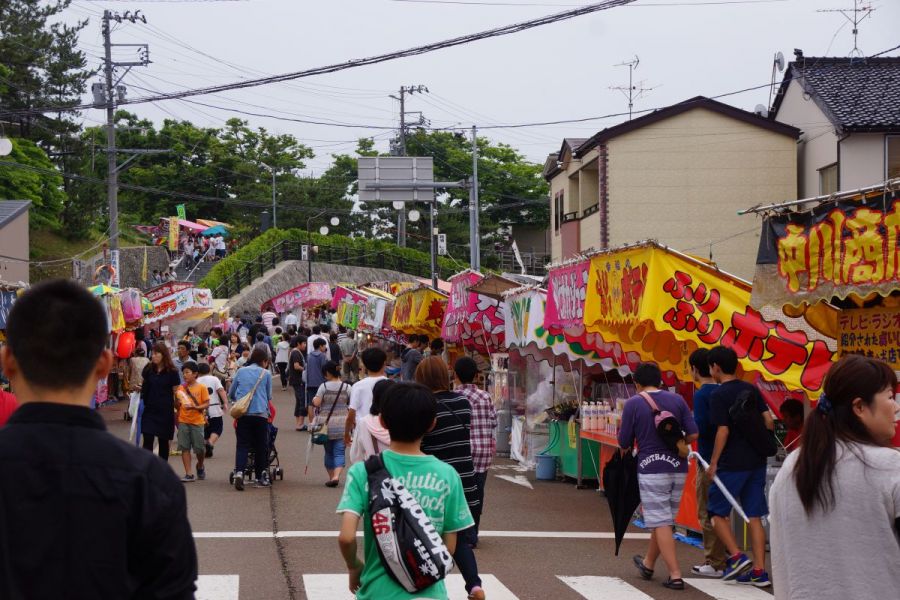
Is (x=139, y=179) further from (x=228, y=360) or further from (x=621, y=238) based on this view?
(x=621, y=238)

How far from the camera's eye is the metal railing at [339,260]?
55500 mm

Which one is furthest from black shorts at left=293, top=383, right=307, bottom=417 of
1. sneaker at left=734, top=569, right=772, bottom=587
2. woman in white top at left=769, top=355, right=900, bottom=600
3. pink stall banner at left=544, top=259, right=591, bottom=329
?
woman in white top at left=769, top=355, right=900, bottom=600

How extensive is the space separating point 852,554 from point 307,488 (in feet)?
36.0

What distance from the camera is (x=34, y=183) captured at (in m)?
44.0

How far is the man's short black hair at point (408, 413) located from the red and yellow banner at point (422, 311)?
18.1 metres

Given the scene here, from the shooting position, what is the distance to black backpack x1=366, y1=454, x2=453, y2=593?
4.28m

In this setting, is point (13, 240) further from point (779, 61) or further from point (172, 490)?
point (172, 490)

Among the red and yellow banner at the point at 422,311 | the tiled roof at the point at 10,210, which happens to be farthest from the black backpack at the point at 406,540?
the tiled roof at the point at 10,210

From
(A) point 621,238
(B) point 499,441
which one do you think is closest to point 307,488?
(B) point 499,441

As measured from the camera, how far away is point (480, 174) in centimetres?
6253

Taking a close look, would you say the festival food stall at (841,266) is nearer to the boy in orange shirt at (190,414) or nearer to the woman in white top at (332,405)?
the woman in white top at (332,405)

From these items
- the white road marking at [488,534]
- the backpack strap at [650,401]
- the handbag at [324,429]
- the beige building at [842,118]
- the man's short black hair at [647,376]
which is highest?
the beige building at [842,118]

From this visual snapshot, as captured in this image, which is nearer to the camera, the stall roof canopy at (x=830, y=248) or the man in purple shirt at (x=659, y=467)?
the stall roof canopy at (x=830, y=248)

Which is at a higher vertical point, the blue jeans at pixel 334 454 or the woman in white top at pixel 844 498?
the woman in white top at pixel 844 498
